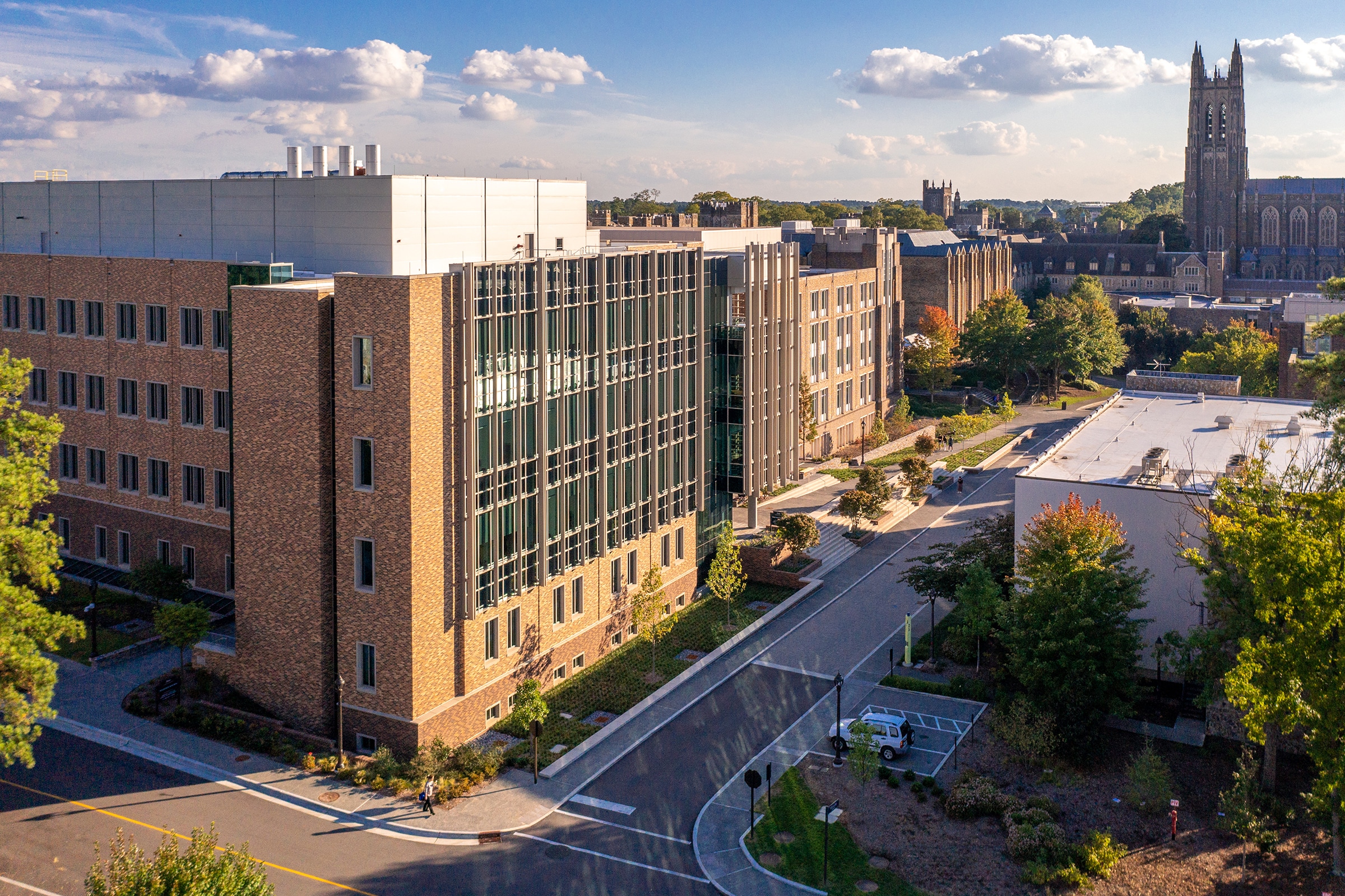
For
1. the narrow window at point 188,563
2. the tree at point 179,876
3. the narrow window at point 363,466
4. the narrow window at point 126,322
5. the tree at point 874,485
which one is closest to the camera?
the tree at point 179,876

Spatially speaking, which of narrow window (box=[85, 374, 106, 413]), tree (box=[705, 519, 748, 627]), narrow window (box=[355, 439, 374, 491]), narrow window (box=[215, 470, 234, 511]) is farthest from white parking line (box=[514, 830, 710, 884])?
narrow window (box=[85, 374, 106, 413])

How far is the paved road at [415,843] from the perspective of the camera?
29.8 m

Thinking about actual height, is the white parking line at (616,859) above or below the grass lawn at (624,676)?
below

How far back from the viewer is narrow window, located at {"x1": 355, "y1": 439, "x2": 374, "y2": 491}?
116 ft

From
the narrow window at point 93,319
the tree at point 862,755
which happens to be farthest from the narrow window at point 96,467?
the tree at point 862,755

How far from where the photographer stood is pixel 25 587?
31156 mm

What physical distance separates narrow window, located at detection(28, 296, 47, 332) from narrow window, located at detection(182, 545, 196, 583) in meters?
12.1

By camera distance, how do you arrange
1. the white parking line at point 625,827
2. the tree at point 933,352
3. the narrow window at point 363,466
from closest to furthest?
the white parking line at point 625,827 < the narrow window at point 363,466 < the tree at point 933,352

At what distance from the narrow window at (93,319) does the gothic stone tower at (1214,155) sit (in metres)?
187

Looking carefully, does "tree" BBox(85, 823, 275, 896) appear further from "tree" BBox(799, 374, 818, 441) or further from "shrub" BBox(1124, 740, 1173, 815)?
"tree" BBox(799, 374, 818, 441)

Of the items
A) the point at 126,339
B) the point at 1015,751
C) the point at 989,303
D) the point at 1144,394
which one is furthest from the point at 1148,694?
the point at 989,303

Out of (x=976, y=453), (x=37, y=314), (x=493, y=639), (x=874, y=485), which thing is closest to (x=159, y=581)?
(x=37, y=314)

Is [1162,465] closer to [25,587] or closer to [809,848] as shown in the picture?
[809,848]

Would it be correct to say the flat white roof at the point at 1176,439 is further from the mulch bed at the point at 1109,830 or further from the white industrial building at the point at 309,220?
the white industrial building at the point at 309,220
